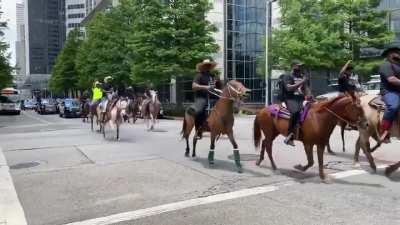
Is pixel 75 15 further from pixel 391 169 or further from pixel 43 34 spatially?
pixel 391 169

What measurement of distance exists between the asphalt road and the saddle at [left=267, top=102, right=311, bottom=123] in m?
1.14

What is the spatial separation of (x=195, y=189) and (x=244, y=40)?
49.8 meters

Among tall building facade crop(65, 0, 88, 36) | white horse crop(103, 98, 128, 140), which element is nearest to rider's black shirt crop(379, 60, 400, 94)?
white horse crop(103, 98, 128, 140)

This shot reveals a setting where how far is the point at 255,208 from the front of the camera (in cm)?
708

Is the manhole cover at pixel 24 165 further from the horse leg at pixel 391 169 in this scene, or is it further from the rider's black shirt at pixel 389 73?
the rider's black shirt at pixel 389 73

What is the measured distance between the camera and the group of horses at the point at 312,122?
8773 millimetres

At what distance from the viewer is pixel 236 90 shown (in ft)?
31.6

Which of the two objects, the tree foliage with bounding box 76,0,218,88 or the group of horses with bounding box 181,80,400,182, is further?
the tree foliage with bounding box 76,0,218,88

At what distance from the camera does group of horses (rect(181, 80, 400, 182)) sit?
8.77 m

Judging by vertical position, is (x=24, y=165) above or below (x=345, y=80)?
below

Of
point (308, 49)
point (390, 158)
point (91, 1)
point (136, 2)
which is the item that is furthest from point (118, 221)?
point (91, 1)

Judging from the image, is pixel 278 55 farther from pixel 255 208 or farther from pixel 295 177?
pixel 255 208

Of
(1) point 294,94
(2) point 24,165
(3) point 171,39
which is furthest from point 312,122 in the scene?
(3) point 171,39

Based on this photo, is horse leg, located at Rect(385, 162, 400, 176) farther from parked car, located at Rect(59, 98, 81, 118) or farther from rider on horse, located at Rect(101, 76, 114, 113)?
parked car, located at Rect(59, 98, 81, 118)
